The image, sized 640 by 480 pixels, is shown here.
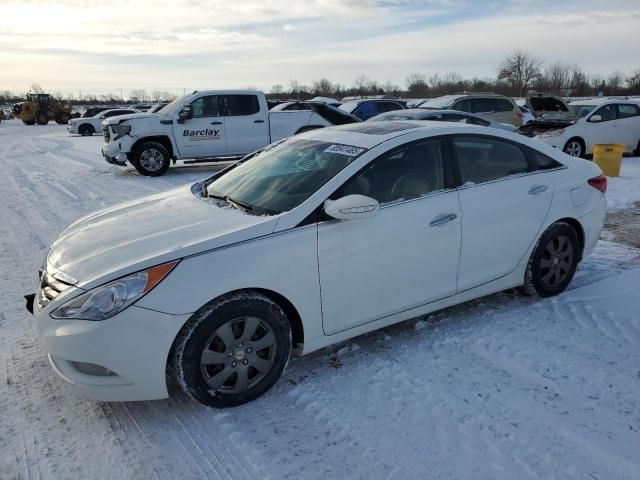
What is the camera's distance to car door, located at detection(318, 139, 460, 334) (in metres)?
3.21

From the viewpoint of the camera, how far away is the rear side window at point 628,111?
42.9ft

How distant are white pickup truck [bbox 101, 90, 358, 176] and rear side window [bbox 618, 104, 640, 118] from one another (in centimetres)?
831

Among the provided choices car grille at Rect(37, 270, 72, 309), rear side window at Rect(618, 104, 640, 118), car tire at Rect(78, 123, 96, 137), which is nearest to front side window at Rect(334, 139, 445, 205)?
car grille at Rect(37, 270, 72, 309)

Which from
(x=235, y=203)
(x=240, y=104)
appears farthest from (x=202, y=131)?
(x=235, y=203)

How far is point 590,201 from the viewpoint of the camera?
446 cm

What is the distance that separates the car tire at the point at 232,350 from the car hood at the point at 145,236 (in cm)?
37

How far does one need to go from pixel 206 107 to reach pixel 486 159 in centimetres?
947

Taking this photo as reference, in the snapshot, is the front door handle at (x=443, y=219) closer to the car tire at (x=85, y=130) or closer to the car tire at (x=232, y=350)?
the car tire at (x=232, y=350)

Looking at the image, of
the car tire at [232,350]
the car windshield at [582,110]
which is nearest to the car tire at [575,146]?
the car windshield at [582,110]

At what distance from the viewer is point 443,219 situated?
3.60 metres

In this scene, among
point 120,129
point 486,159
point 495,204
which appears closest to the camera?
point 495,204

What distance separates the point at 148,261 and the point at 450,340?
84.6 inches

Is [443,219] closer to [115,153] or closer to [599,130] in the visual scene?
[115,153]

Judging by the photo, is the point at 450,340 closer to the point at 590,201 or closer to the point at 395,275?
the point at 395,275
